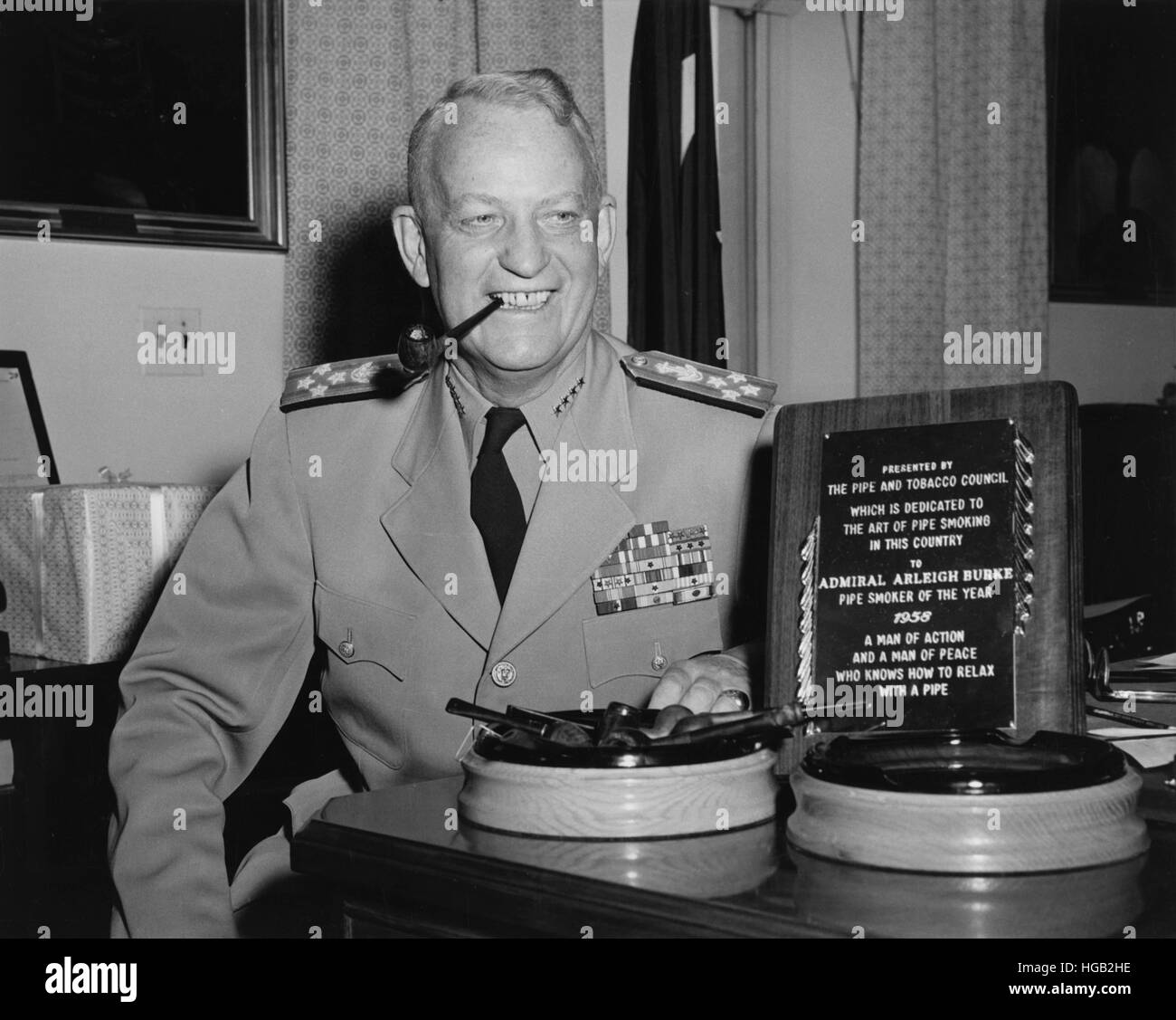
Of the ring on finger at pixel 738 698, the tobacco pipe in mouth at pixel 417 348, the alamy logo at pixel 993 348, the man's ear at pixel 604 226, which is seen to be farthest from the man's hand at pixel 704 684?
the alamy logo at pixel 993 348

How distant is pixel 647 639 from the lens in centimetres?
157

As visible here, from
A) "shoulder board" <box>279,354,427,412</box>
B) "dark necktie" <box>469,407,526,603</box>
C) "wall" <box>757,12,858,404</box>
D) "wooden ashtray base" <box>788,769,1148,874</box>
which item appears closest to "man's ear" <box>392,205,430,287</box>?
"shoulder board" <box>279,354,427,412</box>

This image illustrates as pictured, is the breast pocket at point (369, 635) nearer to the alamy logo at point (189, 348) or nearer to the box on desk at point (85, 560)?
the box on desk at point (85, 560)

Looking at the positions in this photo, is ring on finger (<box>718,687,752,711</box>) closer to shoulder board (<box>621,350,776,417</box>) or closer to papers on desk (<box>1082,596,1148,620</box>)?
shoulder board (<box>621,350,776,417</box>)

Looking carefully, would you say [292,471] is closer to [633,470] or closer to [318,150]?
[633,470]

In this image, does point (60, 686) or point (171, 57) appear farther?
point (171, 57)

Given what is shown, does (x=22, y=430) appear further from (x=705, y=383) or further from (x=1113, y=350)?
(x=1113, y=350)

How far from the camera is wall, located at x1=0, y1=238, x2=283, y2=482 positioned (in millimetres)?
2670

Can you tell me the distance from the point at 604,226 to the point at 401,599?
543 mm

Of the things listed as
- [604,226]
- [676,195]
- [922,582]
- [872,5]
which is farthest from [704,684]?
[872,5]
